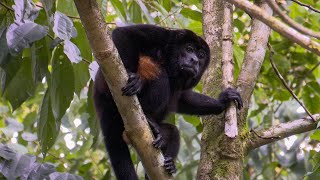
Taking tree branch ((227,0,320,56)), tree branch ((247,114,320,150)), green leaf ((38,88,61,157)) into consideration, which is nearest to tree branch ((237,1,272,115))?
tree branch ((247,114,320,150))

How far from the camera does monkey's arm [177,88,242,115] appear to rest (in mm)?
2968

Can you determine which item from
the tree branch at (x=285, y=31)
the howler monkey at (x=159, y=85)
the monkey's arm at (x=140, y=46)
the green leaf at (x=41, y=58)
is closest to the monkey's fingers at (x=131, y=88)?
the howler monkey at (x=159, y=85)

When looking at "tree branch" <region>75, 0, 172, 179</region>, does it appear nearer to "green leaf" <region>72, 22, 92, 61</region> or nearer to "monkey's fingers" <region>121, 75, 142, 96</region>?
"monkey's fingers" <region>121, 75, 142, 96</region>

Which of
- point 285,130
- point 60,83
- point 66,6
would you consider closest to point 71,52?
point 60,83

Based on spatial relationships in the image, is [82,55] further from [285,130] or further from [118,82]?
[285,130]

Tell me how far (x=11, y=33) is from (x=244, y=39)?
3.60 metres

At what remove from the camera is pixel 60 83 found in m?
2.66

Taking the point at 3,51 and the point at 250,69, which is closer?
the point at 3,51

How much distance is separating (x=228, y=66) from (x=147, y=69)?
49cm

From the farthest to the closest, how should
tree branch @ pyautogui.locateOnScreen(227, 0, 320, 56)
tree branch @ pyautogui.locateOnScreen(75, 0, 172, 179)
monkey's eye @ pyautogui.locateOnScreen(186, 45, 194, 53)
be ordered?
monkey's eye @ pyautogui.locateOnScreen(186, 45, 194, 53)
tree branch @ pyautogui.locateOnScreen(75, 0, 172, 179)
tree branch @ pyautogui.locateOnScreen(227, 0, 320, 56)

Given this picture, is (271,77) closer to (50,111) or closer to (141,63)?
(141,63)

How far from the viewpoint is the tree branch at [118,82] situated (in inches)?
79.8

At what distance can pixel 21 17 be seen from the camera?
2.15m

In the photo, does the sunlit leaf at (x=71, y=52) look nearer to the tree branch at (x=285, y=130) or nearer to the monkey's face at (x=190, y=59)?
the tree branch at (x=285, y=130)
